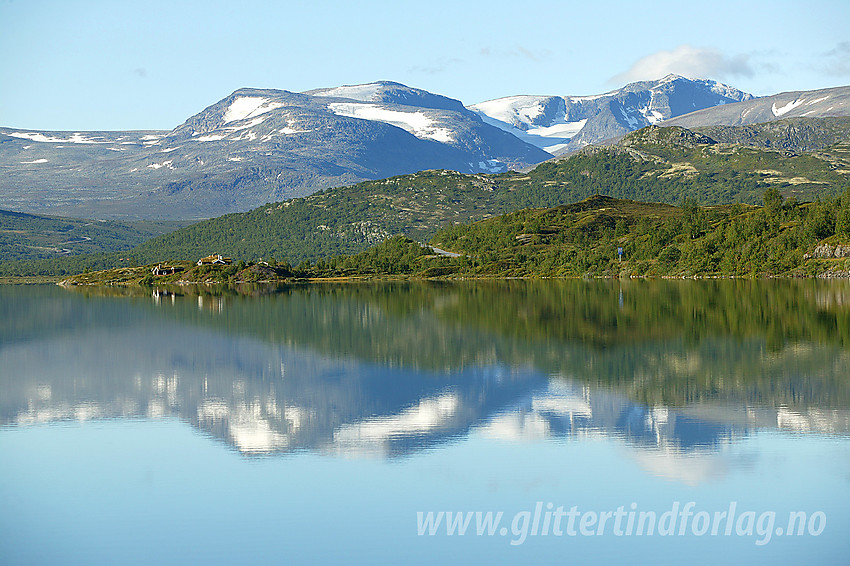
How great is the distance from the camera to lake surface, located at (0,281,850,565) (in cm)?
2311

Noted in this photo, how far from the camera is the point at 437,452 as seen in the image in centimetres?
3094

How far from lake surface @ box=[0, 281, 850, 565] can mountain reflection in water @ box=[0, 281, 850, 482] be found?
20 centimetres

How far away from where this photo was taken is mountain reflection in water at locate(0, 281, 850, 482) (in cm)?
3388

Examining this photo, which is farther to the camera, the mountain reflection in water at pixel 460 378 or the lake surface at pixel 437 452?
the mountain reflection in water at pixel 460 378

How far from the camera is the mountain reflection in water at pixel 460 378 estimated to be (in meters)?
33.9

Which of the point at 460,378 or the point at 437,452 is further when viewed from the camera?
the point at 460,378

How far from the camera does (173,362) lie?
5681 centimetres

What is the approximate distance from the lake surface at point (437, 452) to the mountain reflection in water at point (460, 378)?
0.67ft

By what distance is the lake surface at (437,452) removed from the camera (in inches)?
910

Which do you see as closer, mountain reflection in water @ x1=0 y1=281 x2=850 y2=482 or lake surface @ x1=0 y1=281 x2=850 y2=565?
lake surface @ x1=0 y1=281 x2=850 y2=565

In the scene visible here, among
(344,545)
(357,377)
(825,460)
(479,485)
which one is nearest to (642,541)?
(479,485)

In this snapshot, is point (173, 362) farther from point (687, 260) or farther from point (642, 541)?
point (687, 260)

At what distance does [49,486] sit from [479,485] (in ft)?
45.5

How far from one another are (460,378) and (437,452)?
52.1ft
